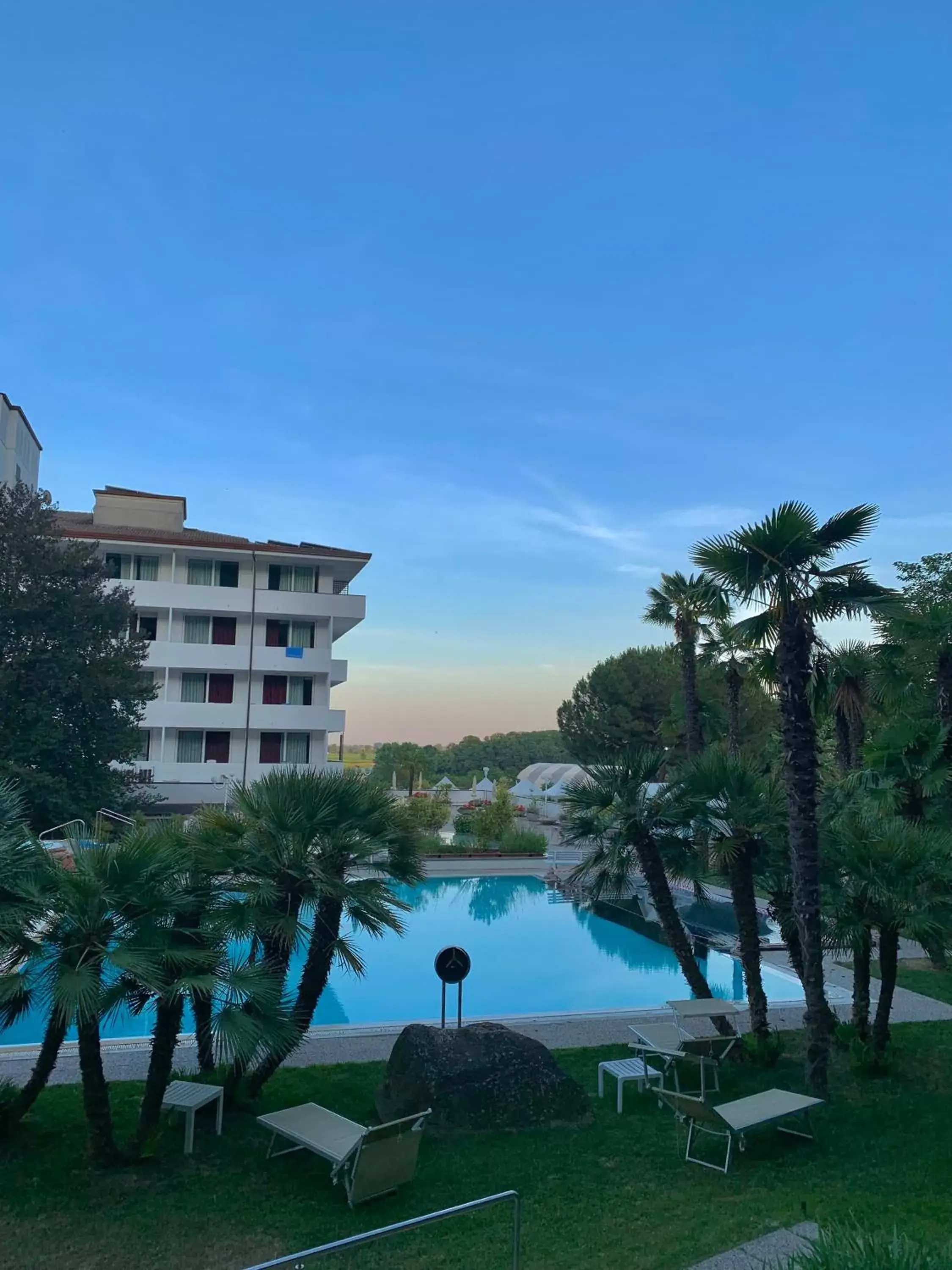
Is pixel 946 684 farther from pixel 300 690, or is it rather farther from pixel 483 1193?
pixel 300 690

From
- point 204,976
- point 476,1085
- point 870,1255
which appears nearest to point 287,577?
point 476,1085

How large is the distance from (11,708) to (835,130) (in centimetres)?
2295

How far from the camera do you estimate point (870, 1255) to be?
3375 millimetres

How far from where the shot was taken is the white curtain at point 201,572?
31984mm

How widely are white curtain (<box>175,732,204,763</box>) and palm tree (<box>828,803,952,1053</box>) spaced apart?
2618cm

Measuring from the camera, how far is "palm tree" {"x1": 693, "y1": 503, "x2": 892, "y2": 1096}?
873 centimetres

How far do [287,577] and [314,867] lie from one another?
2642 centimetres

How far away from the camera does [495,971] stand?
1756cm

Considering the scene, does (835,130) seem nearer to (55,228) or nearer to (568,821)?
(568,821)

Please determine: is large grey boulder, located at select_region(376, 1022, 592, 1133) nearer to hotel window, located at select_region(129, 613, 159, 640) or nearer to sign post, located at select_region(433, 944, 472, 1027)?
sign post, located at select_region(433, 944, 472, 1027)

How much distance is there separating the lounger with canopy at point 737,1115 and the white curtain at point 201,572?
28.3m

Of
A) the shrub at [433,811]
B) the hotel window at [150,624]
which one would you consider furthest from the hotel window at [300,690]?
the shrub at [433,811]

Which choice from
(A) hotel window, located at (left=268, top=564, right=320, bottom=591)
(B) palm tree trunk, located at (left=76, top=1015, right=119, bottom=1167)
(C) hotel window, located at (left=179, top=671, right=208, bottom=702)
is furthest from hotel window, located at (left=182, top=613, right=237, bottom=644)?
(B) palm tree trunk, located at (left=76, top=1015, right=119, bottom=1167)

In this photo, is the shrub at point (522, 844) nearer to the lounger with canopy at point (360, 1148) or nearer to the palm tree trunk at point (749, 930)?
the palm tree trunk at point (749, 930)
